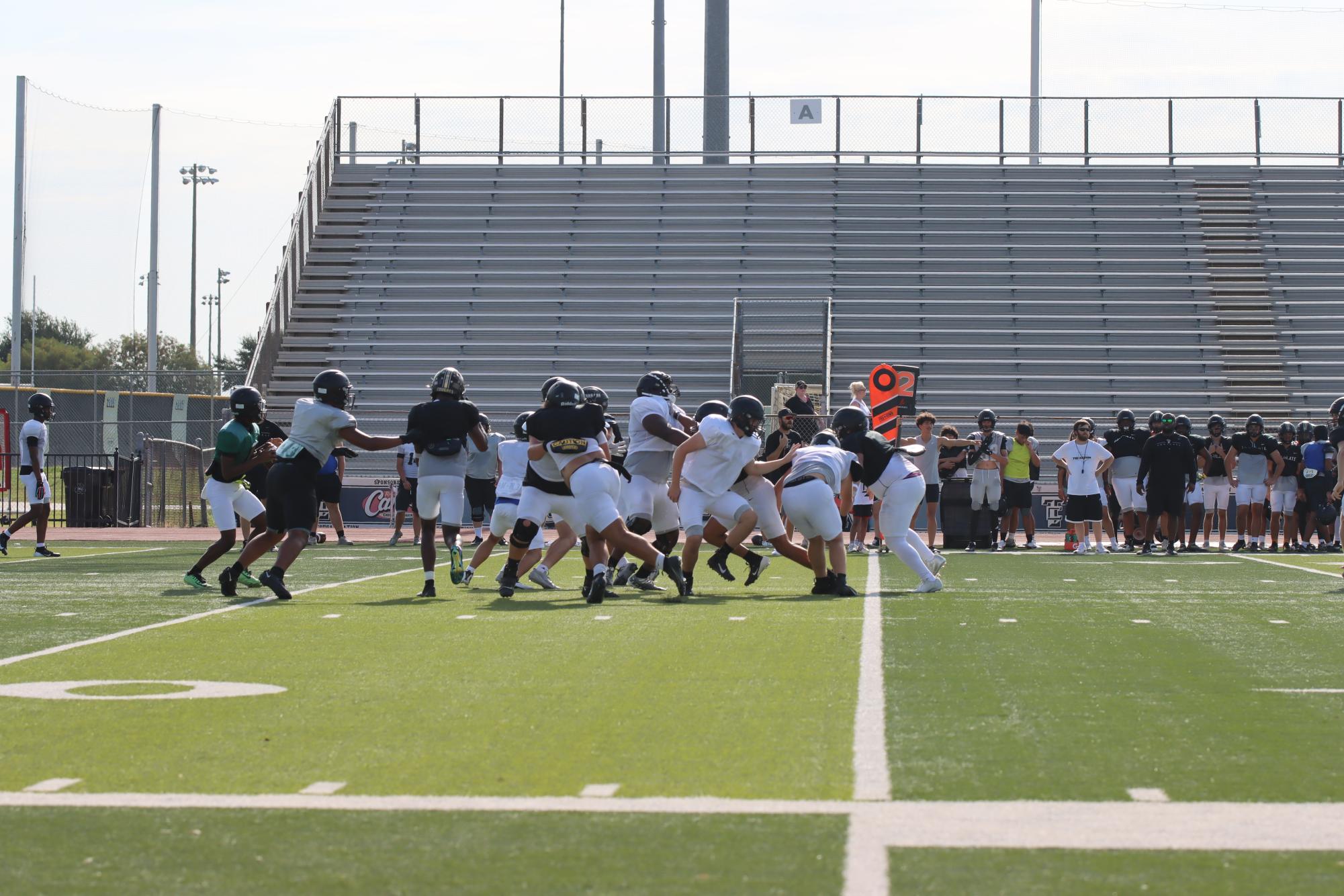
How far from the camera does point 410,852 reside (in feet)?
14.1

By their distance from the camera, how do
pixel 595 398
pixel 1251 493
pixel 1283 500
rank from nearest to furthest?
pixel 595 398 < pixel 1283 500 < pixel 1251 493

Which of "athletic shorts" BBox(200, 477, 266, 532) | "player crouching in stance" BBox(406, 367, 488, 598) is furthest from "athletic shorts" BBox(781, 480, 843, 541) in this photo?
"athletic shorts" BBox(200, 477, 266, 532)

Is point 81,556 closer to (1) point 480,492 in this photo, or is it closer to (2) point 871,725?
(1) point 480,492

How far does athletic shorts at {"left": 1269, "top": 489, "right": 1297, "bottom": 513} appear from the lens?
68.4 ft

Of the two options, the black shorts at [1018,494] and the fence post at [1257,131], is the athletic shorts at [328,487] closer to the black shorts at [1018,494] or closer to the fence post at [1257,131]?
the black shorts at [1018,494]

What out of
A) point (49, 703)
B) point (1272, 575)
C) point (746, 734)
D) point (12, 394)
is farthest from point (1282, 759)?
point (12, 394)

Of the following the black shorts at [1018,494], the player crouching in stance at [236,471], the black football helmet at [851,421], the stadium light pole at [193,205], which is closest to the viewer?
the player crouching in stance at [236,471]

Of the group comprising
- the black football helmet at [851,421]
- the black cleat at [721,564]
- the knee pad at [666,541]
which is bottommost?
the black cleat at [721,564]

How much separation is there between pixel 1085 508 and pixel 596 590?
9838 millimetres

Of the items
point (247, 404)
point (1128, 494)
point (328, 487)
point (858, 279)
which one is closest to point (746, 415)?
point (247, 404)

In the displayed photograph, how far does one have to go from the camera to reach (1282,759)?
5.49 metres

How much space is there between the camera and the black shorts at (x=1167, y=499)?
19.0 metres

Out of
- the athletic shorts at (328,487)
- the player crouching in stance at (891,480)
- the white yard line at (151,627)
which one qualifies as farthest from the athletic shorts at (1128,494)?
the white yard line at (151,627)

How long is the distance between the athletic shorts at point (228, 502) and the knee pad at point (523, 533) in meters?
2.16
